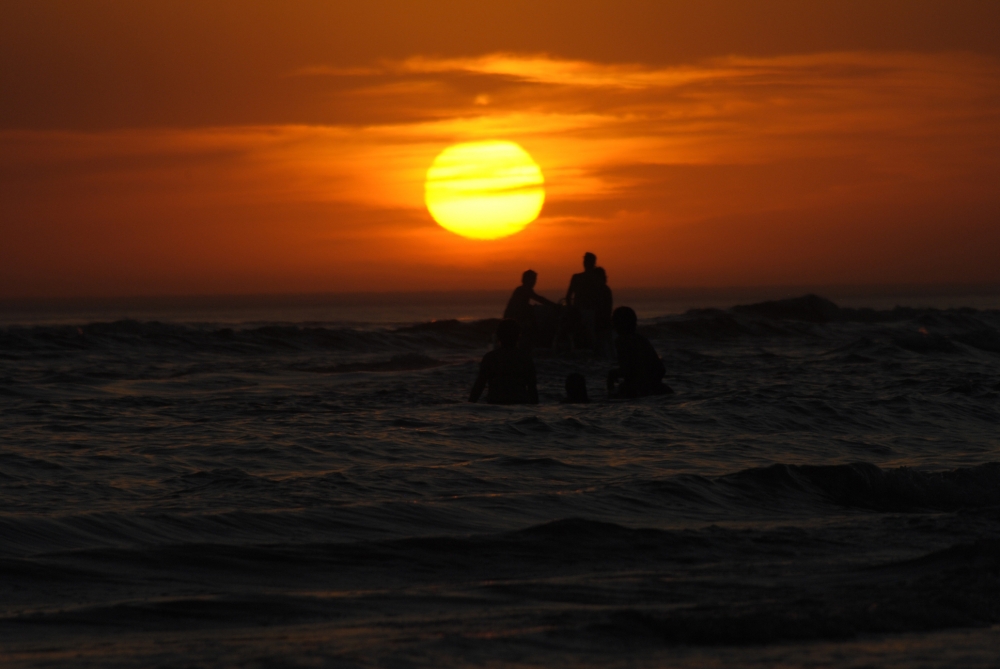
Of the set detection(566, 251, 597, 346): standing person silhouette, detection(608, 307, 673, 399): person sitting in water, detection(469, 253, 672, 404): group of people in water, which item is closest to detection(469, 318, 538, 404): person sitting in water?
detection(469, 253, 672, 404): group of people in water

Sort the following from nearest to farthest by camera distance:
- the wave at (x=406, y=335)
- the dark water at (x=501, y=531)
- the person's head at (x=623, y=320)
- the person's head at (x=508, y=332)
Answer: the dark water at (x=501, y=531) → the person's head at (x=623, y=320) → the person's head at (x=508, y=332) → the wave at (x=406, y=335)

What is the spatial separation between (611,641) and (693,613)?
1.70ft

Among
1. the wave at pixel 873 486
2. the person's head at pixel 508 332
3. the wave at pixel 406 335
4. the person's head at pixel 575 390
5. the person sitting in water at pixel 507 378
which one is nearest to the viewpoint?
the wave at pixel 873 486

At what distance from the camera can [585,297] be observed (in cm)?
2028

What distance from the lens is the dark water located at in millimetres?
4320

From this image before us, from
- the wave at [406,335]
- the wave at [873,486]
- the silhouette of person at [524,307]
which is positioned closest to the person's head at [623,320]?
the wave at [873,486]

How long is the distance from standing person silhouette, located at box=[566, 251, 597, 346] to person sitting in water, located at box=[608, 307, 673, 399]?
6995mm

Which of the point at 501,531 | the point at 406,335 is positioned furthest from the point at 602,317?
the point at 501,531

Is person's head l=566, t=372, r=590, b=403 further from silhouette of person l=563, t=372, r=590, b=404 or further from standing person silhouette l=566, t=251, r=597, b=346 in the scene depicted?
standing person silhouette l=566, t=251, r=597, b=346

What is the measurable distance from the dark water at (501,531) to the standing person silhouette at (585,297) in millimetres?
6199

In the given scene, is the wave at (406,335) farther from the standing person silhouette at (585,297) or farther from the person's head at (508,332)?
the person's head at (508,332)

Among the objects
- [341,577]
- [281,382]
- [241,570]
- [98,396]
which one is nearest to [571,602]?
[341,577]

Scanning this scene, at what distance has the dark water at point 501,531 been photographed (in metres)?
4.32

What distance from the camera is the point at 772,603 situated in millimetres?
4727
